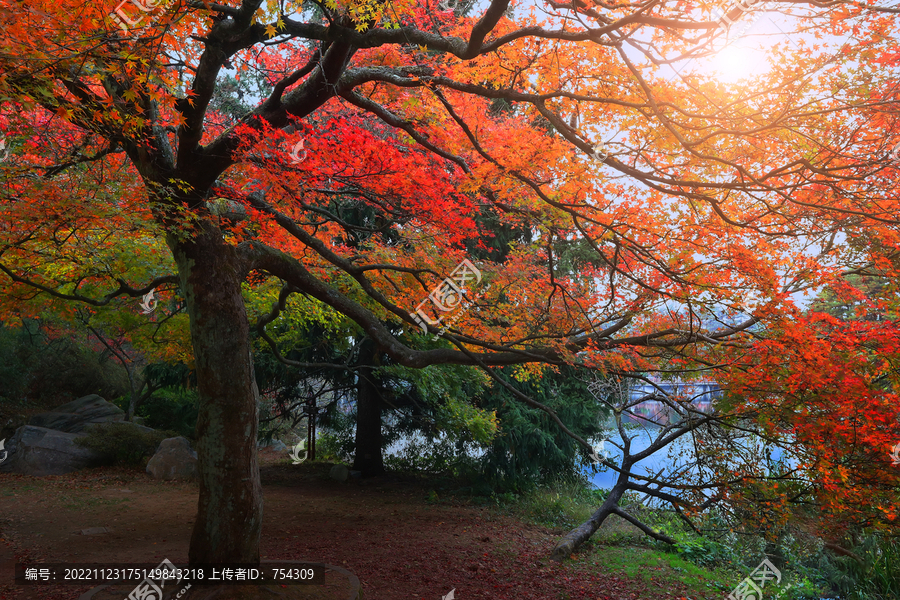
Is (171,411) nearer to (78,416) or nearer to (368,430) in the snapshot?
(78,416)

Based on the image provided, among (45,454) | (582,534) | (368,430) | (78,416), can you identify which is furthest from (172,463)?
(582,534)

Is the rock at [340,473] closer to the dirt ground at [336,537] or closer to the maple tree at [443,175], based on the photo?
the dirt ground at [336,537]

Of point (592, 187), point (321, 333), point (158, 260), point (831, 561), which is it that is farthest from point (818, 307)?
point (158, 260)

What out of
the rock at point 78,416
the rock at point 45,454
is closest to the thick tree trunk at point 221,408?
the rock at point 45,454

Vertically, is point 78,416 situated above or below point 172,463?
above

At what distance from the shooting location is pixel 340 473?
12648 millimetres

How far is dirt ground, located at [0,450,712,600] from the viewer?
20.3 ft

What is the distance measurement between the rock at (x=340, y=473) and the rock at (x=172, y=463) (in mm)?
3157

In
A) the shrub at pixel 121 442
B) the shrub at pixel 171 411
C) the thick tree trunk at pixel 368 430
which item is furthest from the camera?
the shrub at pixel 171 411

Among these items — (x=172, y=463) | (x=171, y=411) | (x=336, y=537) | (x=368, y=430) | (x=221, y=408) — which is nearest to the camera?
(x=221, y=408)

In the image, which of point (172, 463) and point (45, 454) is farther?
point (172, 463)

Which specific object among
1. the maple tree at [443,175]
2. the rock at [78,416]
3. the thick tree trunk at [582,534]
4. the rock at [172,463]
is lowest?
the thick tree trunk at [582,534]

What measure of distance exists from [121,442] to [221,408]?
1030cm

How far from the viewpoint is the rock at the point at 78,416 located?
45.2ft
